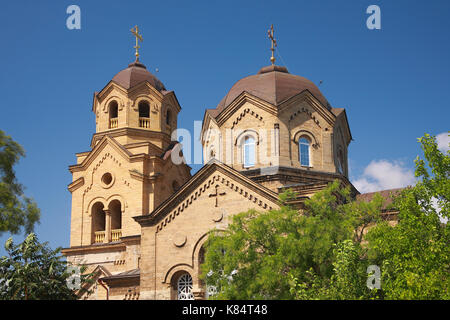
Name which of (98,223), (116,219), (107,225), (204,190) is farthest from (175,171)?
(204,190)

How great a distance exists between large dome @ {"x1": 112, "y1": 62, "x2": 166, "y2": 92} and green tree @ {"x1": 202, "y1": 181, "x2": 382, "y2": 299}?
16693 millimetres

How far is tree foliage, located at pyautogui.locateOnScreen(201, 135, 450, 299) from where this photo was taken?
55.0 feet

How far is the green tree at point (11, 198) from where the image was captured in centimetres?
2147

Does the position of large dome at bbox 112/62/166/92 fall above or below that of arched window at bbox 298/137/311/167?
above

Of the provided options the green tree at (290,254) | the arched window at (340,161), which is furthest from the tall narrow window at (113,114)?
the green tree at (290,254)

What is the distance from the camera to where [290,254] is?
19109mm

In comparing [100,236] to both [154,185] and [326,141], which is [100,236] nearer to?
[154,185]

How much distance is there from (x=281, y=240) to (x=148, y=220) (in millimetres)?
8054

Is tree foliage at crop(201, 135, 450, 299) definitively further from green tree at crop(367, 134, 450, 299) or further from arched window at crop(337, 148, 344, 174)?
arched window at crop(337, 148, 344, 174)

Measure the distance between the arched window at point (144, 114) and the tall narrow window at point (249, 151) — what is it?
7.74 m

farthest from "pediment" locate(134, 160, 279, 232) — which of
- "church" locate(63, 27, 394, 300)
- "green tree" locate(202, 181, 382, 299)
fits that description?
"green tree" locate(202, 181, 382, 299)

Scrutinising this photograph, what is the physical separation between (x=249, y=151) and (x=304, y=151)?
2.74 m

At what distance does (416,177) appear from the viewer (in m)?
18.6

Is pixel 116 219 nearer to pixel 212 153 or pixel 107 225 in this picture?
pixel 107 225
